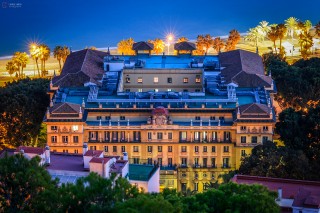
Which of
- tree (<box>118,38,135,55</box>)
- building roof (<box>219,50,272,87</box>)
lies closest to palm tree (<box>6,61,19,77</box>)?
tree (<box>118,38,135,55</box>)

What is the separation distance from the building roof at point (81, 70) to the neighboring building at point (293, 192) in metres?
43.4

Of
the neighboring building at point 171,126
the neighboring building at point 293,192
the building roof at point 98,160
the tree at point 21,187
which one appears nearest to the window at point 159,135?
the neighboring building at point 171,126

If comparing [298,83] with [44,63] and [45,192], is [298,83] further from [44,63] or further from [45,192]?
[45,192]

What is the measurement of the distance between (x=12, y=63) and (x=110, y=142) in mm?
57952

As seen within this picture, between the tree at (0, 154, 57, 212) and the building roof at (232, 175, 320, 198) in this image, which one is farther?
the building roof at (232, 175, 320, 198)

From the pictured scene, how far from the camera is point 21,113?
140 meters

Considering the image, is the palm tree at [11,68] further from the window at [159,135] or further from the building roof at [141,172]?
the building roof at [141,172]

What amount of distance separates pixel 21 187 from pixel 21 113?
5682 cm

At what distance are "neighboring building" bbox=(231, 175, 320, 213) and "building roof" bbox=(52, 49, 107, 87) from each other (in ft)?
142

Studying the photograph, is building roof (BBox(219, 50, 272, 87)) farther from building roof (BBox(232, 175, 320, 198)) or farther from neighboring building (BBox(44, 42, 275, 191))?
building roof (BBox(232, 175, 320, 198))

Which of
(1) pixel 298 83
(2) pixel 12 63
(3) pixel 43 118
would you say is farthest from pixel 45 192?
(2) pixel 12 63

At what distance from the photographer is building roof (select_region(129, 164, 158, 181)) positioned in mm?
97438

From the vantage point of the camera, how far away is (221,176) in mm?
→ 127125

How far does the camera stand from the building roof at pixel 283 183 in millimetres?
102438
